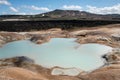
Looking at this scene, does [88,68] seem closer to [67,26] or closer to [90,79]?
[90,79]

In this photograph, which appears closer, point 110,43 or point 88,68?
point 88,68

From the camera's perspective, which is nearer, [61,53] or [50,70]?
[50,70]

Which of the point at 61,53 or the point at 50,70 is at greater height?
the point at 61,53

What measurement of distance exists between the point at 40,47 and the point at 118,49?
1055 centimetres

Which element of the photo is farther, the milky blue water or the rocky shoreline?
the milky blue water

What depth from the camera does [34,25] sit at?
74.5 meters

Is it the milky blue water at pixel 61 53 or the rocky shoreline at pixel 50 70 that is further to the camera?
the milky blue water at pixel 61 53

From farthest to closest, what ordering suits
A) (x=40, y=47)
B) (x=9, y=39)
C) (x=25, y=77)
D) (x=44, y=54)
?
(x=9, y=39)
(x=40, y=47)
(x=44, y=54)
(x=25, y=77)

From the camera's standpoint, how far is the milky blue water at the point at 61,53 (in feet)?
95.3

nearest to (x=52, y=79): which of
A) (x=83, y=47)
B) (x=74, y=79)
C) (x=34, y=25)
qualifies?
(x=74, y=79)

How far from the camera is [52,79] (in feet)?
80.3

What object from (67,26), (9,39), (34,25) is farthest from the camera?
(34,25)

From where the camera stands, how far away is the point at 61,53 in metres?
32.4

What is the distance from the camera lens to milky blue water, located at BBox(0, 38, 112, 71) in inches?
1144
